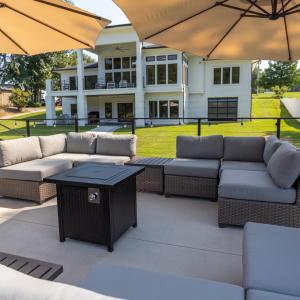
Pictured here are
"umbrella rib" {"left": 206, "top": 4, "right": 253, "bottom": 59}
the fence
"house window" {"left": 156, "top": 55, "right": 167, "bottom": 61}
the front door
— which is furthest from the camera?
the front door

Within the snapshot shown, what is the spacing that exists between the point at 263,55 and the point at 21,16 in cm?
305

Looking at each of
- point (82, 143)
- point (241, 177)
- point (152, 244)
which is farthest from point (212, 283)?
point (82, 143)

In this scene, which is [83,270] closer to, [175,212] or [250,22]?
[175,212]

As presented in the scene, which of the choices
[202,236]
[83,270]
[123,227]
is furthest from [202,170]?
[83,270]

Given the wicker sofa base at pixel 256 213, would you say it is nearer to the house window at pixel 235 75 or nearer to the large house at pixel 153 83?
the large house at pixel 153 83

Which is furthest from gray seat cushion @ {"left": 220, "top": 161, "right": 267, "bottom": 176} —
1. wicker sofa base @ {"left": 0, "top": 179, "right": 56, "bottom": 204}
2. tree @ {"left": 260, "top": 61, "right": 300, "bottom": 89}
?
tree @ {"left": 260, "top": 61, "right": 300, "bottom": 89}

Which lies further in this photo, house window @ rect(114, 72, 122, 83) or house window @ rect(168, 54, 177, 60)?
house window @ rect(114, 72, 122, 83)

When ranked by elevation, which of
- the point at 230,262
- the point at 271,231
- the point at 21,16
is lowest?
the point at 230,262

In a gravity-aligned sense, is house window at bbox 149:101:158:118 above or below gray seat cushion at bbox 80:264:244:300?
above

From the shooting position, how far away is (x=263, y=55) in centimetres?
396

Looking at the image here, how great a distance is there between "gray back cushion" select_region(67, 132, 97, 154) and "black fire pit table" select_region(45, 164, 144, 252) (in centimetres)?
225

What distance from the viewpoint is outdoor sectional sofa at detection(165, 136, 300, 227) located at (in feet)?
10.1

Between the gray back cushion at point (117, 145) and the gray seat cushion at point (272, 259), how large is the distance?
3.19m

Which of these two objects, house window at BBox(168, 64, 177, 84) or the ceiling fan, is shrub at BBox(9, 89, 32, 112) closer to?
the ceiling fan
